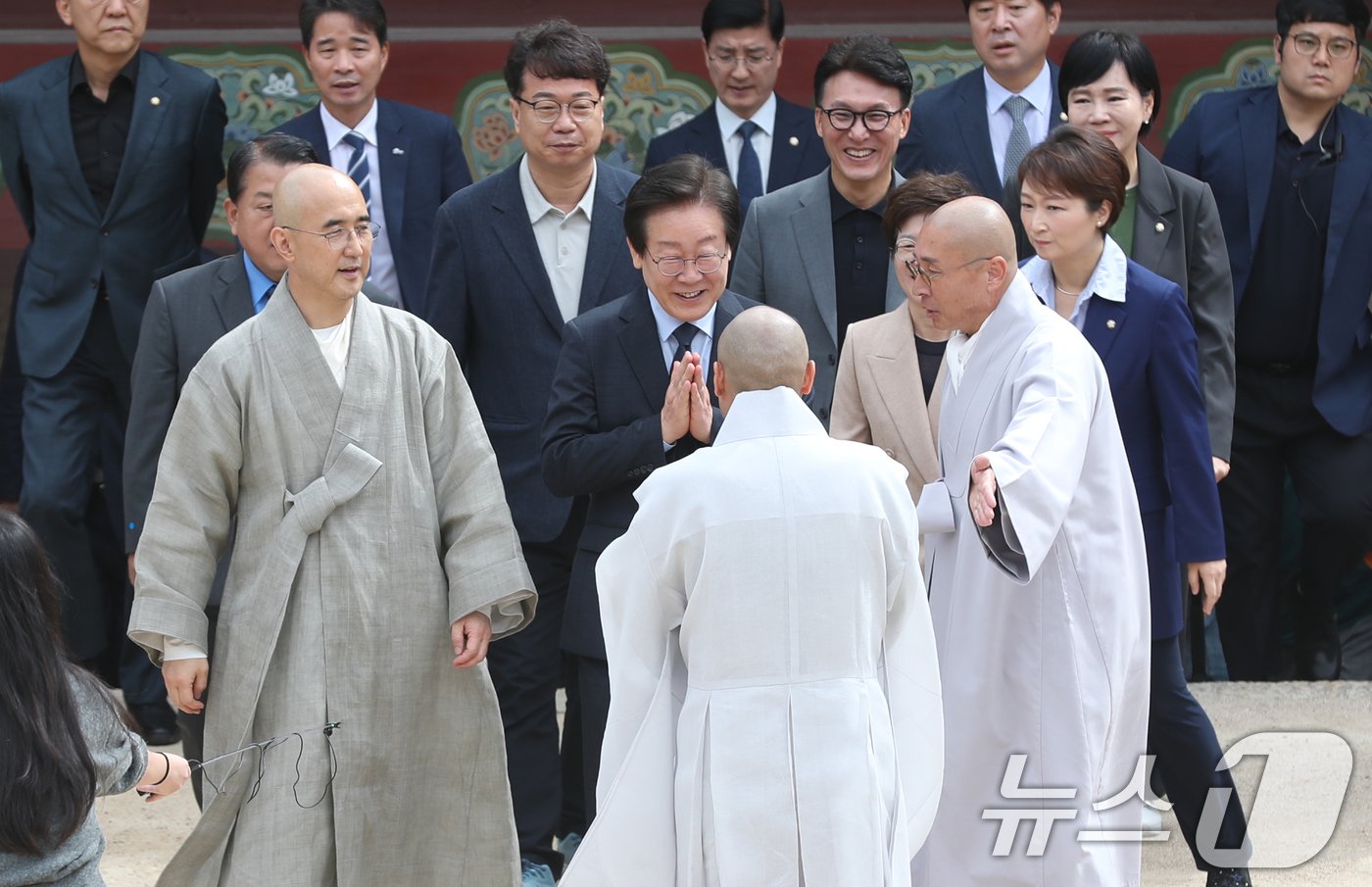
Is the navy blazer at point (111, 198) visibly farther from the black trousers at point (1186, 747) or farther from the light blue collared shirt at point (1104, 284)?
the black trousers at point (1186, 747)

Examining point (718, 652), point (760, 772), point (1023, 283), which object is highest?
point (1023, 283)

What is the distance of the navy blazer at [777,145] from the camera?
573 centimetres

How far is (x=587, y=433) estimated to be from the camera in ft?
14.1

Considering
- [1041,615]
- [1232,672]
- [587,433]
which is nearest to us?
[1041,615]

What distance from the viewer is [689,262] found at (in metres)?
4.17

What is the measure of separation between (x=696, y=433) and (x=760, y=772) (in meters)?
0.95

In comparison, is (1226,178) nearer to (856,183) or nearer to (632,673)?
(856,183)

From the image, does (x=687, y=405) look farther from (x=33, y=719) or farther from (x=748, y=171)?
(x=748, y=171)

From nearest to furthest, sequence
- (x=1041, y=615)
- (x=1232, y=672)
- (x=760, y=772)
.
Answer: (x=760, y=772), (x=1041, y=615), (x=1232, y=672)

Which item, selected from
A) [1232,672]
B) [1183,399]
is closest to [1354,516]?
[1232,672]

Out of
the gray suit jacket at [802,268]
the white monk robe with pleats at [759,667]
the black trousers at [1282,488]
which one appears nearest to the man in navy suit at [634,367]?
the gray suit jacket at [802,268]

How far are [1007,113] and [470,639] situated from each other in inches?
96.9

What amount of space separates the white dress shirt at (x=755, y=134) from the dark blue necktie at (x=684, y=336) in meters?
1.63

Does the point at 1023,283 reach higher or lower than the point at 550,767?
higher
